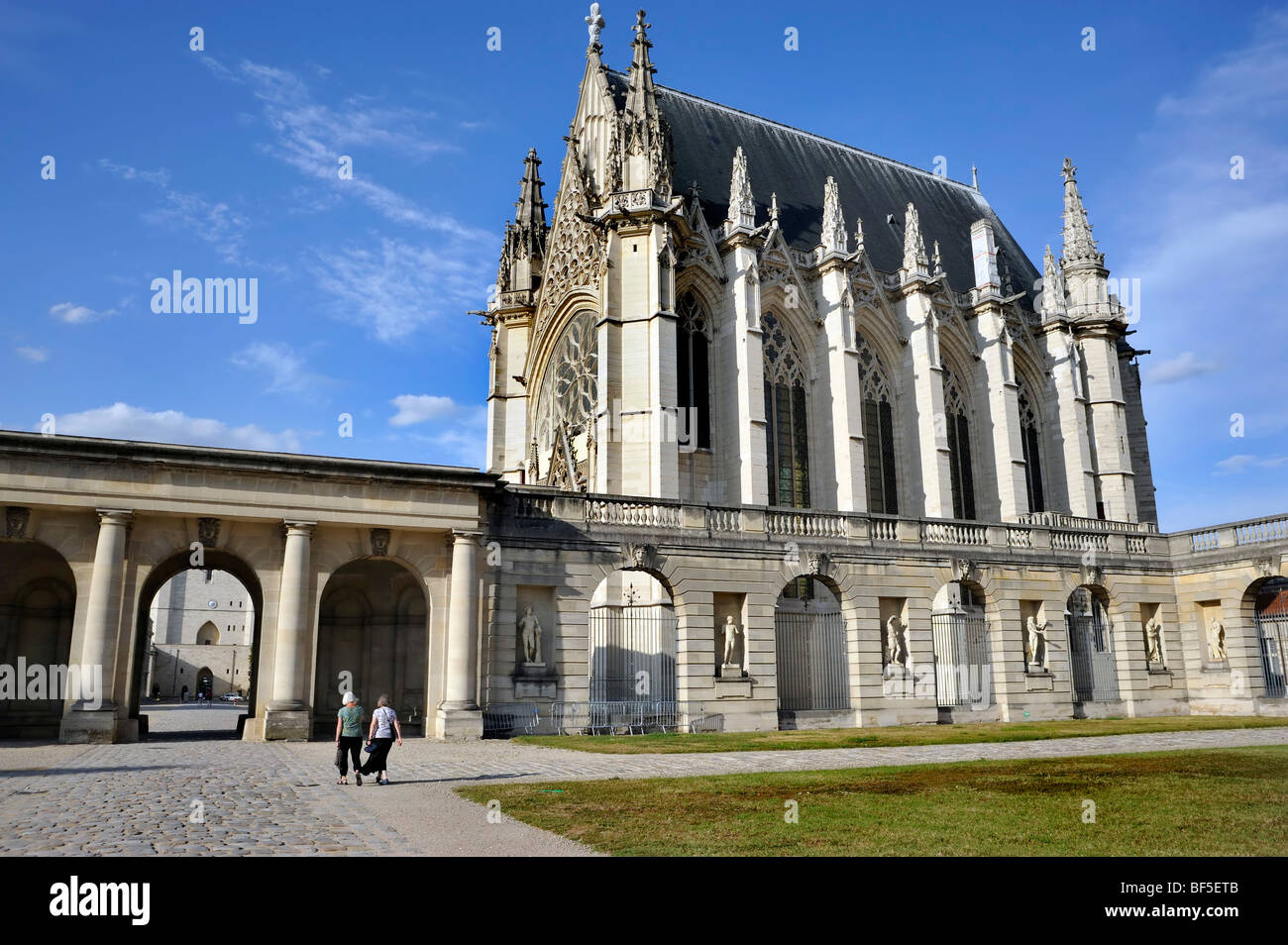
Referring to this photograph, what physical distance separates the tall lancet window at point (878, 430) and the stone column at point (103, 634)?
27.0 meters

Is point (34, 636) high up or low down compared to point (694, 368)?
down

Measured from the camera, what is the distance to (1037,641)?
28031mm

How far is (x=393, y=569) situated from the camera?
83.7 ft

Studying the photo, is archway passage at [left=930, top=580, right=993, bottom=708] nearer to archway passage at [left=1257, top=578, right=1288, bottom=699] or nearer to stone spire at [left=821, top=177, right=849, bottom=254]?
archway passage at [left=1257, top=578, right=1288, bottom=699]

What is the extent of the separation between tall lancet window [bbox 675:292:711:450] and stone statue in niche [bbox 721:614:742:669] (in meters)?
10.8

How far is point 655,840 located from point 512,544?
15264 mm

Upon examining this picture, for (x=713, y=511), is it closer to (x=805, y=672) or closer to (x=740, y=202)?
(x=805, y=672)

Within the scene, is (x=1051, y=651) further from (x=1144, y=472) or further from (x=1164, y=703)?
(x=1144, y=472)

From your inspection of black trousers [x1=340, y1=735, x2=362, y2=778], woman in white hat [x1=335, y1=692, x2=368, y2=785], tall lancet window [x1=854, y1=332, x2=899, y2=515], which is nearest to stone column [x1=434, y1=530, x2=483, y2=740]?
woman in white hat [x1=335, y1=692, x2=368, y2=785]

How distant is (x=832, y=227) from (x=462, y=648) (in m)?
24.4

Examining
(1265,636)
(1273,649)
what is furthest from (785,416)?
(1273,649)

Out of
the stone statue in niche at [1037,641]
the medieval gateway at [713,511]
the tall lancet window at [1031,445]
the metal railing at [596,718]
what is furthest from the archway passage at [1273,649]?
the metal railing at [596,718]

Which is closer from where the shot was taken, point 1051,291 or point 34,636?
point 34,636

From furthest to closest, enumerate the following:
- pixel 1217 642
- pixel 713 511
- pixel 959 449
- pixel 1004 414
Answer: pixel 959 449, pixel 1004 414, pixel 1217 642, pixel 713 511
